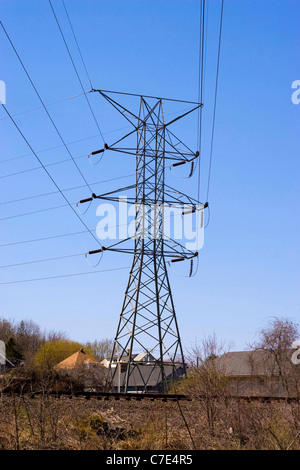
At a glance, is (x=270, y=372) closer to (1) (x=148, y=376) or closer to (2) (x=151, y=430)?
(1) (x=148, y=376)

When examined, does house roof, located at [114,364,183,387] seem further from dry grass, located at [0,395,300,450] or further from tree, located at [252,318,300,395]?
dry grass, located at [0,395,300,450]

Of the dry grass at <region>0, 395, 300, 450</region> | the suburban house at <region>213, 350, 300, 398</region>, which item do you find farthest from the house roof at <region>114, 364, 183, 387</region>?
the dry grass at <region>0, 395, 300, 450</region>

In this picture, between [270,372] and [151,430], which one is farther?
[270,372]

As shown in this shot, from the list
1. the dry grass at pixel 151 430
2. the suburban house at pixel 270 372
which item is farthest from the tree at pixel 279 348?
the dry grass at pixel 151 430

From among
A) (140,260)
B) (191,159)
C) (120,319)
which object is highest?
(191,159)

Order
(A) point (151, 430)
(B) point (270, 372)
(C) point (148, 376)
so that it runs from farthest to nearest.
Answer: (C) point (148, 376), (B) point (270, 372), (A) point (151, 430)

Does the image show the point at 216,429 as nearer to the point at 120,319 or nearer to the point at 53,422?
the point at 53,422

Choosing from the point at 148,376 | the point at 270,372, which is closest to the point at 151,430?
the point at 270,372

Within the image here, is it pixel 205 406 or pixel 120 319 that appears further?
pixel 120 319

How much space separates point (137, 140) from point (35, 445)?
22127 millimetres

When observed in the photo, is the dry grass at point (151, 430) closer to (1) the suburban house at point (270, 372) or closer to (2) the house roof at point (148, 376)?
(1) the suburban house at point (270, 372)

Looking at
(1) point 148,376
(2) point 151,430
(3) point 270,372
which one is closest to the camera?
(2) point 151,430

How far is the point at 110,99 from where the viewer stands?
2673 cm
